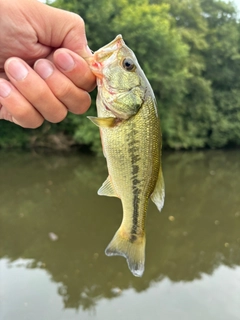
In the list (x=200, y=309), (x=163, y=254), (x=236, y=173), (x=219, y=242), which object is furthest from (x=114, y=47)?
(x=236, y=173)

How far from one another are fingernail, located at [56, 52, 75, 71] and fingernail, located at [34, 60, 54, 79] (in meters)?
0.07

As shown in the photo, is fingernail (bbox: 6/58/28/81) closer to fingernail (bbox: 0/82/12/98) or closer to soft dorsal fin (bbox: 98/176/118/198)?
fingernail (bbox: 0/82/12/98)

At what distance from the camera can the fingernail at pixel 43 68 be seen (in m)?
2.27

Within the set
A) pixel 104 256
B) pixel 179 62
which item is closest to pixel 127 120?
pixel 104 256

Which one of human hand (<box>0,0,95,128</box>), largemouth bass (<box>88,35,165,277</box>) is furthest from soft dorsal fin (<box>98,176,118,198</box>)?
human hand (<box>0,0,95,128</box>)

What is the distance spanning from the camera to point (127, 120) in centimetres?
213

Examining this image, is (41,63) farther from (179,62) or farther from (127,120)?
(179,62)

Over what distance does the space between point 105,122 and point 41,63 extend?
1.87 ft

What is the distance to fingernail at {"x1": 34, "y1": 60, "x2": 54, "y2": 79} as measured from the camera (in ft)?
7.45

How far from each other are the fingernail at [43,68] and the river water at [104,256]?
4.50 m

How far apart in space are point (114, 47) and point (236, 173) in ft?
50.9

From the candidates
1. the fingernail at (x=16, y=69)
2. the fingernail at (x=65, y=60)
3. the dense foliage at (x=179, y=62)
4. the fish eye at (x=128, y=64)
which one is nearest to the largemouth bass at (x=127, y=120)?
the fish eye at (x=128, y=64)

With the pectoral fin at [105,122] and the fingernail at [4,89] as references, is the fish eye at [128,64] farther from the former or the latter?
the fingernail at [4,89]

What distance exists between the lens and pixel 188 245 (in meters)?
8.42
